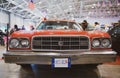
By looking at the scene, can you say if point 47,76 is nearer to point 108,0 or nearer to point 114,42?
point 114,42

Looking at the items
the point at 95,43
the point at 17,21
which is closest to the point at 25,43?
the point at 95,43

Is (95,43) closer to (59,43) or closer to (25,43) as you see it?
(59,43)

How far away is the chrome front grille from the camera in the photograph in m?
4.12

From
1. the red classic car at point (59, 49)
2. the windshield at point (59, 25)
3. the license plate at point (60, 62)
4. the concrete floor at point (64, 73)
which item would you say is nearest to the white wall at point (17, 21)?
the windshield at point (59, 25)

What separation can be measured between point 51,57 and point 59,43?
0.33 m

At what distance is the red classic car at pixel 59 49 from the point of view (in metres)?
3.95

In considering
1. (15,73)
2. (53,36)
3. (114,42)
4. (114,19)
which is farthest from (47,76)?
(114,19)

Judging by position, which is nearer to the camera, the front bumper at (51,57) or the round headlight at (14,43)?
the front bumper at (51,57)

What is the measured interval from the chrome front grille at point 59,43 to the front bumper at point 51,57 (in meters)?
0.16

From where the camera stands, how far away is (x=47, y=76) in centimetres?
499

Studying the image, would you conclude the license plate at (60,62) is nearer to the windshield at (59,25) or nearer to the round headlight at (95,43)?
the round headlight at (95,43)

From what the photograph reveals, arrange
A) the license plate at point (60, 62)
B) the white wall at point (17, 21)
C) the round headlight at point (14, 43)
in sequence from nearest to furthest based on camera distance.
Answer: the license plate at point (60, 62) < the round headlight at point (14, 43) < the white wall at point (17, 21)

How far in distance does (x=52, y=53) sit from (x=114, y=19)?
1730 inches

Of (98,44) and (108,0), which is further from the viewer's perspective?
(108,0)
